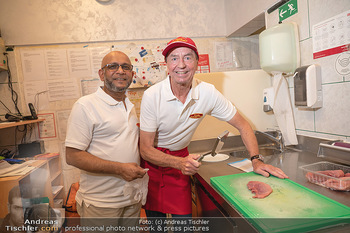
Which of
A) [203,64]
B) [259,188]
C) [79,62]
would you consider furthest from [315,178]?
[79,62]

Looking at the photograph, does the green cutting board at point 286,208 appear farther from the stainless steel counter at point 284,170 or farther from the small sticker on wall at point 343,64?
the small sticker on wall at point 343,64

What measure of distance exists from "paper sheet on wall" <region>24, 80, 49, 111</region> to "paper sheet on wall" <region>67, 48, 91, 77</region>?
1.08ft

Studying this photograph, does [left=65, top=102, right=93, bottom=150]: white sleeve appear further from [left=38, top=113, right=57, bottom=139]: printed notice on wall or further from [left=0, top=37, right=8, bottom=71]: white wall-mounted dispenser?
[left=0, top=37, right=8, bottom=71]: white wall-mounted dispenser

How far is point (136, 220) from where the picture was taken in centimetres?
128

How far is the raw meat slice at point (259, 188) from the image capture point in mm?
833

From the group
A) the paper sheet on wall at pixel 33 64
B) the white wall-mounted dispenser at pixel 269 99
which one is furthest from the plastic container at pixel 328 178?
the paper sheet on wall at pixel 33 64

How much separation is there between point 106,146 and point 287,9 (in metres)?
1.57

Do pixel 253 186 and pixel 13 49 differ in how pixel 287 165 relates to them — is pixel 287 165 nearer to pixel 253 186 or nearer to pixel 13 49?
pixel 253 186

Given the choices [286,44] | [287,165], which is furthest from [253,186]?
[286,44]

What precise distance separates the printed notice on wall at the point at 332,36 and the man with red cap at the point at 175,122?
64 centimetres

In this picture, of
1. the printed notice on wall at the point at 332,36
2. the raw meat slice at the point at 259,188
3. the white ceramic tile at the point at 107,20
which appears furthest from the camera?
the white ceramic tile at the point at 107,20

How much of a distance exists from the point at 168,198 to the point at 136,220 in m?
0.24

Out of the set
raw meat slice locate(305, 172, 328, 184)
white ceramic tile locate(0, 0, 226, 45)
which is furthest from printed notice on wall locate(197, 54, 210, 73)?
raw meat slice locate(305, 172, 328, 184)

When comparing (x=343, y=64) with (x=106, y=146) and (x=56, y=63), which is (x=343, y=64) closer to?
(x=106, y=146)
